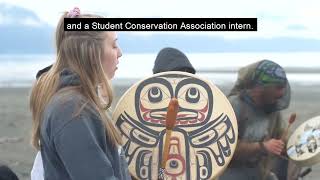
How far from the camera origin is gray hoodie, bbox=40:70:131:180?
199 centimetres

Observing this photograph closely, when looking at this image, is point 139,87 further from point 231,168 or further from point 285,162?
point 285,162

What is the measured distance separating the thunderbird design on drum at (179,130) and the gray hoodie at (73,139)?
790 millimetres

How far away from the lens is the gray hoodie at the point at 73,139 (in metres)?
1.99

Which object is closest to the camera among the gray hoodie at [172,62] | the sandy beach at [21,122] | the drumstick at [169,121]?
the drumstick at [169,121]

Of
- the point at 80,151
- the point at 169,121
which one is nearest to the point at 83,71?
the point at 80,151

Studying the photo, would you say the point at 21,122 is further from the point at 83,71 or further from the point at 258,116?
the point at 83,71

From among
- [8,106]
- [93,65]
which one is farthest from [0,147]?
[93,65]

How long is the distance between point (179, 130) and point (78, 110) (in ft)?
3.26

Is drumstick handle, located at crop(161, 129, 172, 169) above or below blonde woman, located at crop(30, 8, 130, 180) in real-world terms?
below

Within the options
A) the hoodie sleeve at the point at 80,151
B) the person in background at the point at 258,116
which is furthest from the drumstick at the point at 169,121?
the hoodie sleeve at the point at 80,151

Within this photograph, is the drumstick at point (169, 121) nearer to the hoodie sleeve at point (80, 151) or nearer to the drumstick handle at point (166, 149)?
the drumstick handle at point (166, 149)

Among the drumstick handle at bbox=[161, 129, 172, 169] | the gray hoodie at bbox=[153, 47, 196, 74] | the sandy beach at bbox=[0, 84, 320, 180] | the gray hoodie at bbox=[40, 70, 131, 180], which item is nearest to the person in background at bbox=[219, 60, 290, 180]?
the gray hoodie at bbox=[153, 47, 196, 74]

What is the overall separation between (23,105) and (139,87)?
1093 centimetres

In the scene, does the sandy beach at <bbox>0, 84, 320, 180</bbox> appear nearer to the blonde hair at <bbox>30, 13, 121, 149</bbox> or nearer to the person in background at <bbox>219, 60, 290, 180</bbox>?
the person in background at <bbox>219, 60, 290, 180</bbox>
